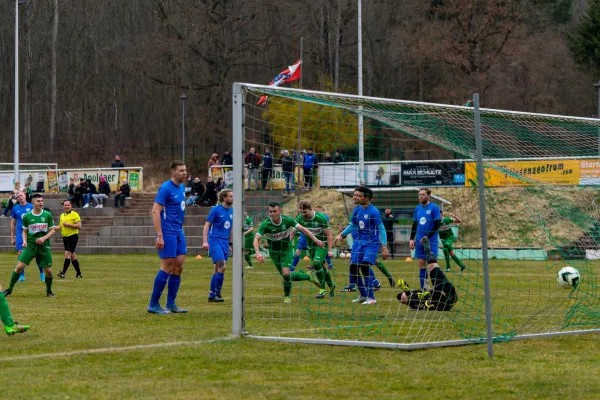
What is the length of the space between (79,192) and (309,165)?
29440 millimetres

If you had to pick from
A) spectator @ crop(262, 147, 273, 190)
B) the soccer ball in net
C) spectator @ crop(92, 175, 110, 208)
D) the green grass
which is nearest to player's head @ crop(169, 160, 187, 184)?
spectator @ crop(262, 147, 273, 190)

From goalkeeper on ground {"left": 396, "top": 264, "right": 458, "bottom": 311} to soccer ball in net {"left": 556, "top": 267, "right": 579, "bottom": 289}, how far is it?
163cm

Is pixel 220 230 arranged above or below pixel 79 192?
below

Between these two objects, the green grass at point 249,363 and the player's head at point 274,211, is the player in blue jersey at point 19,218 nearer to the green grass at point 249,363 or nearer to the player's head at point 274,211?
the green grass at point 249,363

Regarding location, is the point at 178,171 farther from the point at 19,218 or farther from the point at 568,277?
the point at 19,218

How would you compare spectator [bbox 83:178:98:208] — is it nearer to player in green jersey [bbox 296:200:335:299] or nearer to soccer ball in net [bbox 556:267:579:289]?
player in green jersey [bbox 296:200:335:299]

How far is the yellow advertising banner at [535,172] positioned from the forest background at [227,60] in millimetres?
36097

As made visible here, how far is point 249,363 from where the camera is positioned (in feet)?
28.6

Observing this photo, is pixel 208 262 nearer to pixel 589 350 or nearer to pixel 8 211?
pixel 8 211

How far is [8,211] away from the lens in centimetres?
4150

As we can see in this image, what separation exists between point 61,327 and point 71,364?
9.65 feet

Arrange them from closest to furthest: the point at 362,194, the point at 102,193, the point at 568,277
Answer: the point at 568,277, the point at 362,194, the point at 102,193

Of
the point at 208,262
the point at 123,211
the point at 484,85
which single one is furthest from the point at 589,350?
the point at 484,85

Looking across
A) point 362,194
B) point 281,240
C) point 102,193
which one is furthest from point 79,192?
point 362,194
